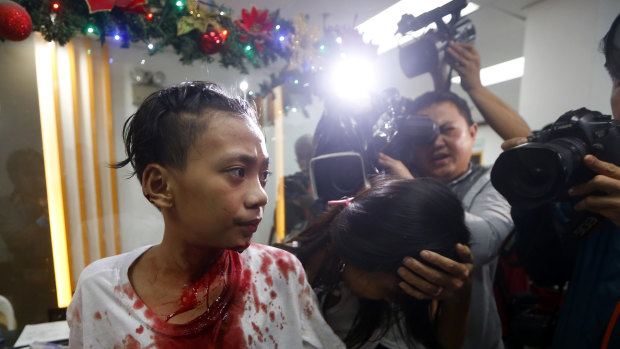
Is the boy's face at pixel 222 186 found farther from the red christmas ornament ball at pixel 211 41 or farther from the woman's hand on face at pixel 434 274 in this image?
the red christmas ornament ball at pixel 211 41

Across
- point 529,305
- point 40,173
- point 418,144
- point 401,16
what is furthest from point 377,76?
point 40,173

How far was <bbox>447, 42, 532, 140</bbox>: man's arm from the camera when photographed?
789 millimetres

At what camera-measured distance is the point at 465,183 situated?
86cm

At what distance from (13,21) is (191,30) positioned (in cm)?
45

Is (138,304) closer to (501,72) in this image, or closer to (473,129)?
(473,129)

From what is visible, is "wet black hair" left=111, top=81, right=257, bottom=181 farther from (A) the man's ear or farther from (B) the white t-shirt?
(A) the man's ear

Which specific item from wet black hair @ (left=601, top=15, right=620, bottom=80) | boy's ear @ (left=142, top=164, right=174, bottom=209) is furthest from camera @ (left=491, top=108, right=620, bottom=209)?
boy's ear @ (left=142, top=164, right=174, bottom=209)

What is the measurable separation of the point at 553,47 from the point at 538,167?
1.41 ft

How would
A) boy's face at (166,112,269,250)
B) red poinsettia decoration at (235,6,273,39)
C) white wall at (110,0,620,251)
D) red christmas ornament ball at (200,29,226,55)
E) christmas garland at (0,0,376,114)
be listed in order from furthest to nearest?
red poinsettia decoration at (235,6,273,39), red christmas ornament ball at (200,29,226,55), christmas garland at (0,0,376,114), white wall at (110,0,620,251), boy's face at (166,112,269,250)

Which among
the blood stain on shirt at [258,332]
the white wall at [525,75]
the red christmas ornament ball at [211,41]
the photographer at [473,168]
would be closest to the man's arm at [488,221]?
the photographer at [473,168]

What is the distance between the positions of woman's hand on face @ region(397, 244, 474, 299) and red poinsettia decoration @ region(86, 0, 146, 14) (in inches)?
41.1

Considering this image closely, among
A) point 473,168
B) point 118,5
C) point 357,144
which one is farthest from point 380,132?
Result: point 118,5

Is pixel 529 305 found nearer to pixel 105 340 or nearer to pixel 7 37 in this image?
pixel 105 340

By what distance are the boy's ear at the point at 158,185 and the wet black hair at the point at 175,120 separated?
12 millimetres
